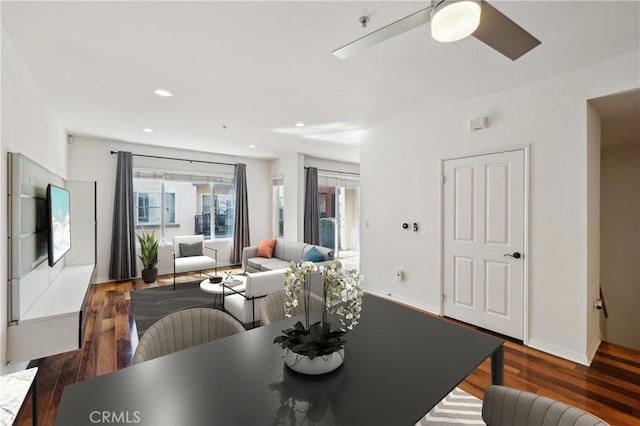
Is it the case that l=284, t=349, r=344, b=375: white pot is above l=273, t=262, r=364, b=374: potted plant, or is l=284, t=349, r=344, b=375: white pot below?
below

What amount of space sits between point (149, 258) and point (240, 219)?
6.61 feet

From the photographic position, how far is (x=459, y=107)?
11.1 ft

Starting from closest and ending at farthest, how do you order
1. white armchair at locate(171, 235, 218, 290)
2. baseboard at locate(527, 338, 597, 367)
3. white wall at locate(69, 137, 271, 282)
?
baseboard at locate(527, 338, 597, 367)
white wall at locate(69, 137, 271, 282)
white armchair at locate(171, 235, 218, 290)

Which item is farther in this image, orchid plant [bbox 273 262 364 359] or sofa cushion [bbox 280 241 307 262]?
sofa cushion [bbox 280 241 307 262]

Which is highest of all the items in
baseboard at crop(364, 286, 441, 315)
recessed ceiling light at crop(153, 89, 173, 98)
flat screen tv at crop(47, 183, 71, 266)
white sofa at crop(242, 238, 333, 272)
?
recessed ceiling light at crop(153, 89, 173, 98)

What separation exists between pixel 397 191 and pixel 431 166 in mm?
588

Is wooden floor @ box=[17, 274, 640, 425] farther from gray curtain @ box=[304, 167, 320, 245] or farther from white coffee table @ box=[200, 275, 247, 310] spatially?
gray curtain @ box=[304, 167, 320, 245]

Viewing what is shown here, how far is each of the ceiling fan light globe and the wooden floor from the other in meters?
2.33

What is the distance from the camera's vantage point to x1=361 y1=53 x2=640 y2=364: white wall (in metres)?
2.56

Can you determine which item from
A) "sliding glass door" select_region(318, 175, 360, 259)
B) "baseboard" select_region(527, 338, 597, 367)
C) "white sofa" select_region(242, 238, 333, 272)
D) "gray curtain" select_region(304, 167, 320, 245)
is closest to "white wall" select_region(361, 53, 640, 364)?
"baseboard" select_region(527, 338, 597, 367)

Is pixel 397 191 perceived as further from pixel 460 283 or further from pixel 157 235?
pixel 157 235

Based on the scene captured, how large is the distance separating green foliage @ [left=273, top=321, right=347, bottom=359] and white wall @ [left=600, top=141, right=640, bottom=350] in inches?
190

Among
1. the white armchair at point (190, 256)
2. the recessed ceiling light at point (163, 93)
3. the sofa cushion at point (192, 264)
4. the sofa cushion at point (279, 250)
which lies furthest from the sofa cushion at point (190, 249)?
the recessed ceiling light at point (163, 93)

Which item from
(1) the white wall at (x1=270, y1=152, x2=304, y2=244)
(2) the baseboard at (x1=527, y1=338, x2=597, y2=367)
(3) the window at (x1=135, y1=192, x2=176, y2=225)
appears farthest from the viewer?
(1) the white wall at (x1=270, y1=152, x2=304, y2=244)
